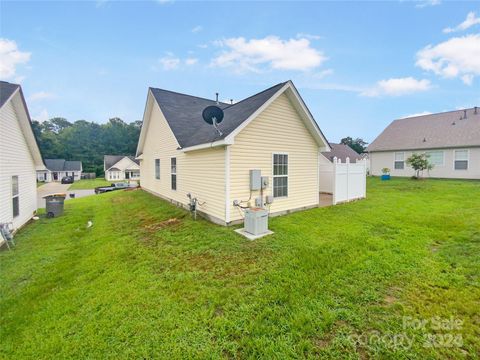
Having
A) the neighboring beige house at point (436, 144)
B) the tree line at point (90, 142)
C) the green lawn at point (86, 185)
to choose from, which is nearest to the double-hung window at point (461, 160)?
the neighboring beige house at point (436, 144)

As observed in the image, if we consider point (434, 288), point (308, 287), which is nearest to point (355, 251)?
point (434, 288)

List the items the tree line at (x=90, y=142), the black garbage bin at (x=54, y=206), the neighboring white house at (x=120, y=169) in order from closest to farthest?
1. the black garbage bin at (x=54, y=206)
2. the neighboring white house at (x=120, y=169)
3. the tree line at (x=90, y=142)

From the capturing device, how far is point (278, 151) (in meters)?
7.61

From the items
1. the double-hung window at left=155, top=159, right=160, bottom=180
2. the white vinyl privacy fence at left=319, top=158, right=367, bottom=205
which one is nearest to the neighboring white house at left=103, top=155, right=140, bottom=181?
the double-hung window at left=155, top=159, right=160, bottom=180

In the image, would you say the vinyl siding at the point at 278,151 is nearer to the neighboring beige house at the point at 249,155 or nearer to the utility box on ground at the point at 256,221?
the neighboring beige house at the point at 249,155

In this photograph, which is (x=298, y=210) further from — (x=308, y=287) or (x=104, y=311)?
(x=104, y=311)

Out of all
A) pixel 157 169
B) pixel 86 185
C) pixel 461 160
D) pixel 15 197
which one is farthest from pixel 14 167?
pixel 86 185

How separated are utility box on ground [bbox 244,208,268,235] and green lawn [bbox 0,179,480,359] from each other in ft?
1.17

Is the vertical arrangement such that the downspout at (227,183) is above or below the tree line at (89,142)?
below

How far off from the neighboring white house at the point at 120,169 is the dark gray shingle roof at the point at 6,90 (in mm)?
42544

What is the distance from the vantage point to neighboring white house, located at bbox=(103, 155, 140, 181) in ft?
151

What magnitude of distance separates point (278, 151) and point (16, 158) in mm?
9356

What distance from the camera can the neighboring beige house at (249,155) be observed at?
6.66m

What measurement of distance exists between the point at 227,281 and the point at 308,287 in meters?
1.35
